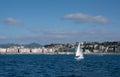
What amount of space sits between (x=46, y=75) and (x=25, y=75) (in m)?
5.09

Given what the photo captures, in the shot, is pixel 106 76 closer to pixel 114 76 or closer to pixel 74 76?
pixel 114 76

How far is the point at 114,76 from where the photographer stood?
8194cm

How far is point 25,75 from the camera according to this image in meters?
85.0

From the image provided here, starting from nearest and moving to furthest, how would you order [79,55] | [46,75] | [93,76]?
[93,76] < [46,75] < [79,55]

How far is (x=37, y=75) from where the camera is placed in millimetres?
85750

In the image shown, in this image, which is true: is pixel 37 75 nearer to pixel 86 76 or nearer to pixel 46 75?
pixel 46 75

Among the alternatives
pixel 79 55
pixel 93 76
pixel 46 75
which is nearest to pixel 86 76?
pixel 93 76

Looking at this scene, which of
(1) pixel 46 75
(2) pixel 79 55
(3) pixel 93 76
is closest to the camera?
(3) pixel 93 76

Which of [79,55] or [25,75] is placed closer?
[25,75]

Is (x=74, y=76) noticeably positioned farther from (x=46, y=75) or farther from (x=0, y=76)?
(x=0, y=76)

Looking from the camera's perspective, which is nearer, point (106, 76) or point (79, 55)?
point (106, 76)

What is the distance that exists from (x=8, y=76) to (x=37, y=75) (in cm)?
679

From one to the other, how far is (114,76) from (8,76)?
23.3 meters

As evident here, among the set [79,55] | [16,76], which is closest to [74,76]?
[16,76]
